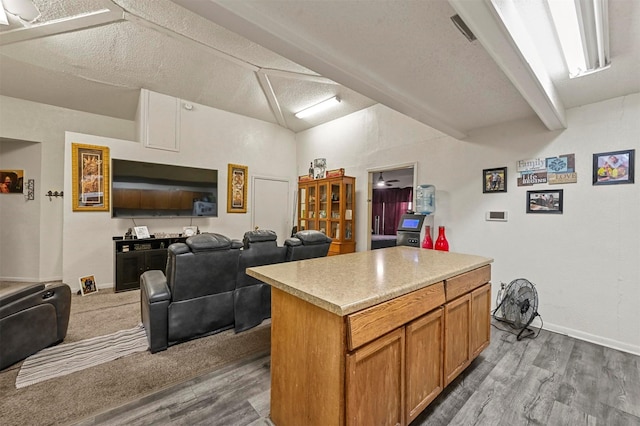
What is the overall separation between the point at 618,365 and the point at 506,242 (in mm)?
1410

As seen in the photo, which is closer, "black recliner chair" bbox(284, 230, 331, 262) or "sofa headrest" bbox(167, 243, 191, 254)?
"sofa headrest" bbox(167, 243, 191, 254)

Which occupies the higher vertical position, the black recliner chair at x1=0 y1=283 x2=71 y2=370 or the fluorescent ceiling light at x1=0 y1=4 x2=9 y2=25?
the fluorescent ceiling light at x1=0 y1=4 x2=9 y2=25

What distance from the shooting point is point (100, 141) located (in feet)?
13.9

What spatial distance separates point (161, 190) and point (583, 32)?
5490 millimetres

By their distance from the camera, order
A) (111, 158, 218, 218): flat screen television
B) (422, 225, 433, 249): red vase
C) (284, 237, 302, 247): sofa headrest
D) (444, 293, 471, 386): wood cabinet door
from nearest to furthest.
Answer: (444, 293, 471, 386): wood cabinet door
(284, 237, 302, 247): sofa headrest
(422, 225, 433, 249): red vase
(111, 158, 218, 218): flat screen television

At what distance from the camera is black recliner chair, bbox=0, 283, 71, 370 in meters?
2.00

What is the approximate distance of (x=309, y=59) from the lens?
1.85 meters

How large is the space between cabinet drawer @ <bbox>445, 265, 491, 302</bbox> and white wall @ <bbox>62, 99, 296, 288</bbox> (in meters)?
4.66

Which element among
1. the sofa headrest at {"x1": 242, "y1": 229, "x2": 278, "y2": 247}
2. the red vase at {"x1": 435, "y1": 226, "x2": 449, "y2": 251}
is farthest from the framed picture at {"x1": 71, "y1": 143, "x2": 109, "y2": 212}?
the red vase at {"x1": 435, "y1": 226, "x2": 449, "y2": 251}

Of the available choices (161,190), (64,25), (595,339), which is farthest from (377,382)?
(64,25)

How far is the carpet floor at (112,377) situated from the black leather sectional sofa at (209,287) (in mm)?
143

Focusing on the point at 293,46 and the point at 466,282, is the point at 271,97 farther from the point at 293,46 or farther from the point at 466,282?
the point at 466,282

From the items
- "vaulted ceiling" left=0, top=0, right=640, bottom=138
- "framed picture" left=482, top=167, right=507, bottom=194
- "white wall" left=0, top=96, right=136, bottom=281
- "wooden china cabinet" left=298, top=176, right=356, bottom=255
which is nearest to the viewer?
"vaulted ceiling" left=0, top=0, right=640, bottom=138

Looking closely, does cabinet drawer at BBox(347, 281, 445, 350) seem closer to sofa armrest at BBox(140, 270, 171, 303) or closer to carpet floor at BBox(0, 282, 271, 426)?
carpet floor at BBox(0, 282, 271, 426)
